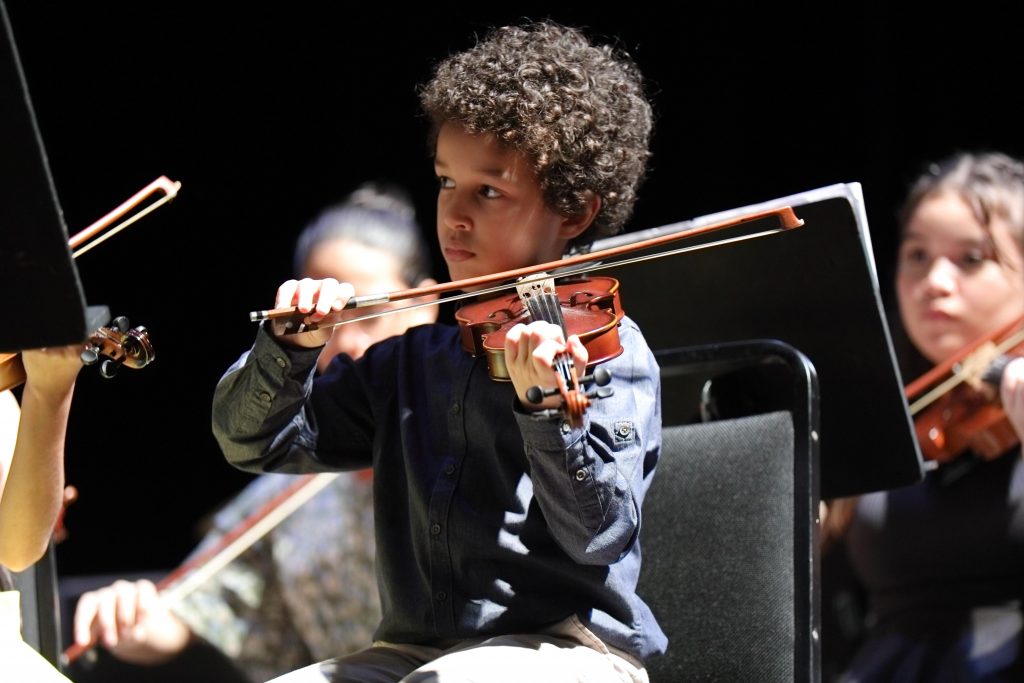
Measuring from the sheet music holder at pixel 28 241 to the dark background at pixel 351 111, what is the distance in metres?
1.89

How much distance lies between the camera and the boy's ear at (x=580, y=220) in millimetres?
1331

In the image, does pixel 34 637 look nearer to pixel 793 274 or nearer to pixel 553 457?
pixel 553 457

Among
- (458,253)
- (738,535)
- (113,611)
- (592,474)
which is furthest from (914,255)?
(113,611)

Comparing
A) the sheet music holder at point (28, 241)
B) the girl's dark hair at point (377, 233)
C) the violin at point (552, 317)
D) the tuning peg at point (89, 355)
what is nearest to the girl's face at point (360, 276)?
the girl's dark hair at point (377, 233)

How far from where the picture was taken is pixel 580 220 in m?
1.34

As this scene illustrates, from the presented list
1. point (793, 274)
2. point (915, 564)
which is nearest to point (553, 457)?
point (793, 274)

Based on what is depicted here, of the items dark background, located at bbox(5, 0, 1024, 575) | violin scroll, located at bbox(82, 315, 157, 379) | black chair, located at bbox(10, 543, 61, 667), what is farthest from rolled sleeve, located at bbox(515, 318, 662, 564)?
dark background, located at bbox(5, 0, 1024, 575)

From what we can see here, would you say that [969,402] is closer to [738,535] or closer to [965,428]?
[965,428]

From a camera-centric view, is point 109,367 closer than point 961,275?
Yes

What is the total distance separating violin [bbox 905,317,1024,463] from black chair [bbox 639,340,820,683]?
1.58 feet

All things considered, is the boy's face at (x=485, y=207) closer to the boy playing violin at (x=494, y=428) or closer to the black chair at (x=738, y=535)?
the boy playing violin at (x=494, y=428)

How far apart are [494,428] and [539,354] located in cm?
25

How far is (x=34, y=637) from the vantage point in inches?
56.1

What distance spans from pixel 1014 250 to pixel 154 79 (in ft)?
6.03
